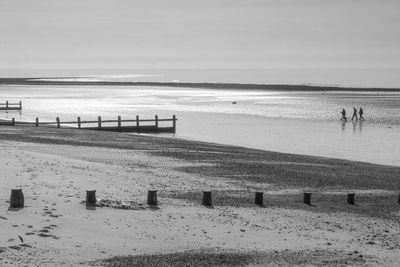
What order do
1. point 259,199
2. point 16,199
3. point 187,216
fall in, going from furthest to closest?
point 259,199, point 187,216, point 16,199

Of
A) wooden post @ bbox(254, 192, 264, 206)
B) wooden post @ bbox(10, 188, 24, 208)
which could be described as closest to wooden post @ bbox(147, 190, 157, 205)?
wooden post @ bbox(254, 192, 264, 206)

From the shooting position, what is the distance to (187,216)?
15711 mm

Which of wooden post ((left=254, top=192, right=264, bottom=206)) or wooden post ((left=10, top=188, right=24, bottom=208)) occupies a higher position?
wooden post ((left=10, top=188, right=24, bottom=208))

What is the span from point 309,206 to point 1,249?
31.3 feet

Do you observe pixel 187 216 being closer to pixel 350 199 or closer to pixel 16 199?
pixel 16 199

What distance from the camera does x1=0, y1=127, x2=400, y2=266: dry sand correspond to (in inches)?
493

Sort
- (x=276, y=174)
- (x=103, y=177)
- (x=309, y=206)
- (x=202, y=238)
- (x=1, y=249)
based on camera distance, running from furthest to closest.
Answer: (x=276, y=174) < (x=103, y=177) < (x=309, y=206) < (x=202, y=238) < (x=1, y=249)

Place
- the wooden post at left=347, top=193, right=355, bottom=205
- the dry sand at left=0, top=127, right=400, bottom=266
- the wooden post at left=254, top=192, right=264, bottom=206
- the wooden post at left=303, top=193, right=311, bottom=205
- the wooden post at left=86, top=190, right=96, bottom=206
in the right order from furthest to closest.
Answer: the wooden post at left=347, top=193, right=355, bottom=205 < the wooden post at left=303, top=193, right=311, bottom=205 < the wooden post at left=254, top=192, right=264, bottom=206 < the wooden post at left=86, top=190, right=96, bottom=206 < the dry sand at left=0, top=127, right=400, bottom=266

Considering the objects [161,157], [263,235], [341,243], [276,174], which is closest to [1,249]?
[263,235]

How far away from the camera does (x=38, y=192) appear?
54.1 feet

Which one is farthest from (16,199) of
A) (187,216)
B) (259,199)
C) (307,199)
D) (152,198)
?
(307,199)

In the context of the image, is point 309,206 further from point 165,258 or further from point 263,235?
point 165,258

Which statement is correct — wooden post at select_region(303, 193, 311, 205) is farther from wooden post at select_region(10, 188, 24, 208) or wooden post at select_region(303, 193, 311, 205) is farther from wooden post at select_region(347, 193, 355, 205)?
wooden post at select_region(10, 188, 24, 208)

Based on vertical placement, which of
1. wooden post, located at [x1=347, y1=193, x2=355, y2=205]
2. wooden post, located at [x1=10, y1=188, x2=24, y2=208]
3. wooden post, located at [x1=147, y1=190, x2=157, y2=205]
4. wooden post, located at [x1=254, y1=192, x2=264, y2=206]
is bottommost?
wooden post, located at [x1=347, y1=193, x2=355, y2=205]
